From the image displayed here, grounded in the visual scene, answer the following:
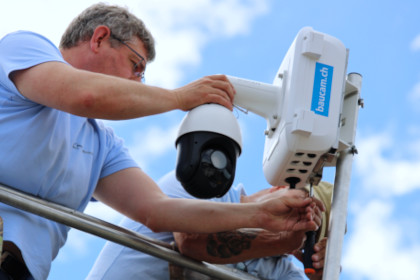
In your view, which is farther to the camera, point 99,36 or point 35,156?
point 99,36

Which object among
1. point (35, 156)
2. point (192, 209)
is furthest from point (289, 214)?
point (35, 156)

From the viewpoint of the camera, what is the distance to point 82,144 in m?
2.73

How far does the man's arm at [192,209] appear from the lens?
2.69 metres

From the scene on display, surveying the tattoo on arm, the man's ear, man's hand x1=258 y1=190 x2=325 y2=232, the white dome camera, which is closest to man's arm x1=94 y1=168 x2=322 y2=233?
man's hand x1=258 y1=190 x2=325 y2=232

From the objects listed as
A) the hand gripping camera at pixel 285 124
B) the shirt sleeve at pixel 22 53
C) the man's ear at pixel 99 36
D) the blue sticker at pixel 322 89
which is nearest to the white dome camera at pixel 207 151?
the hand gripping camera at pixel 285 124

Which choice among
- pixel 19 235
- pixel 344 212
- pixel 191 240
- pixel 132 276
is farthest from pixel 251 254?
pixel 19 235

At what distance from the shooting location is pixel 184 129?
2359 mm

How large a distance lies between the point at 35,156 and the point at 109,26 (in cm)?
85

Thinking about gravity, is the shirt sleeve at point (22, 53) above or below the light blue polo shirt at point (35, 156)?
above

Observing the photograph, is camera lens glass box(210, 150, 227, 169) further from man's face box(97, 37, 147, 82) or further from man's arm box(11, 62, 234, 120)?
man's face box(97, 37, 147, 82)

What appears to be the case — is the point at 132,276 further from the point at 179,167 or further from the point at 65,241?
the point at 179,167

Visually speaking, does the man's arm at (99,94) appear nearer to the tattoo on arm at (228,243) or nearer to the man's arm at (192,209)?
the man's arm at (192,209)

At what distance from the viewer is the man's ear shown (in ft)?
9.94

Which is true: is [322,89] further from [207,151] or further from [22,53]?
[22,53]
